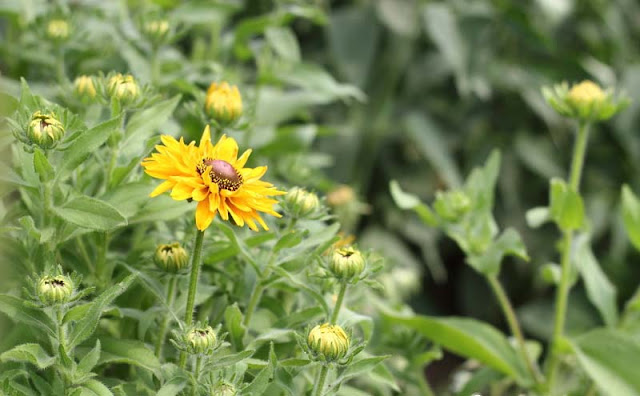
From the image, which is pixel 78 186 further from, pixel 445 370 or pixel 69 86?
pixel 445 370

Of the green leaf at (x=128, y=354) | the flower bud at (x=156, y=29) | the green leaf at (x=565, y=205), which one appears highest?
the flower bud at (x=156, y=29)

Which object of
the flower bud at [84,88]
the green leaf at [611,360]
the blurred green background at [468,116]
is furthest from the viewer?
the blurred green background at [468,116]

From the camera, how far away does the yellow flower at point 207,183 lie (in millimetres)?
683

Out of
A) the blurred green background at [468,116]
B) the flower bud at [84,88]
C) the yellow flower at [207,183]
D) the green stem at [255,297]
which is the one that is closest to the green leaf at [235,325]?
the green stem at [255,297]

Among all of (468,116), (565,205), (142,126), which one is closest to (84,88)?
(142,126)

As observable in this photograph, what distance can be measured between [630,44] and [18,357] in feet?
6.36

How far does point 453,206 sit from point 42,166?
504mm

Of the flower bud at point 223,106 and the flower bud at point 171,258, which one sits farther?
the flower bud at point 223,106

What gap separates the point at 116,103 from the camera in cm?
81

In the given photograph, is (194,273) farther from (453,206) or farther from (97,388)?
(453,206)

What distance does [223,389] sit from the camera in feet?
2.27

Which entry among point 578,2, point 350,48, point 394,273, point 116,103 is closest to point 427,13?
point 350,48

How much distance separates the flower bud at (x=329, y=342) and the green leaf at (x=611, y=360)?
426mm

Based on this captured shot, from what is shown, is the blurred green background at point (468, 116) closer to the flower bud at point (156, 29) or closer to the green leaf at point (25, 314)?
the flower bud at point (156, 29)
